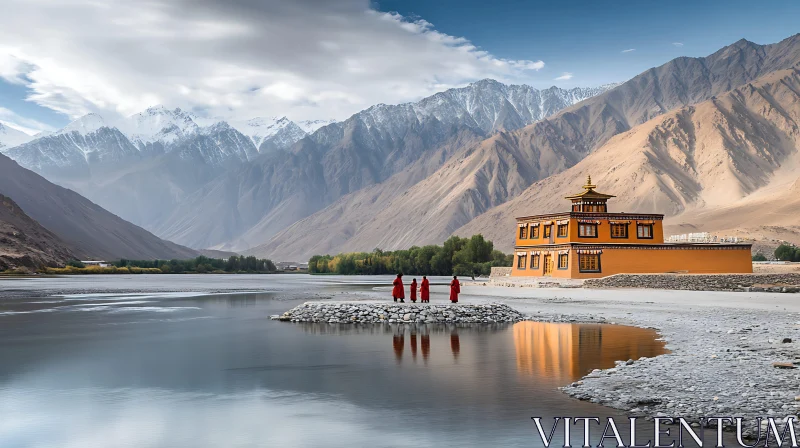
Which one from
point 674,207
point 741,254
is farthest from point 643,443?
point 674,207

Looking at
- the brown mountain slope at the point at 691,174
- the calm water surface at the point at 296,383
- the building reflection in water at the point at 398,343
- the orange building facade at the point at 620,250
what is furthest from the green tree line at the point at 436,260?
the calm water surface at the point at 296,383

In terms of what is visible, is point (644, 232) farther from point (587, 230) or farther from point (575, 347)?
point (575, 347)

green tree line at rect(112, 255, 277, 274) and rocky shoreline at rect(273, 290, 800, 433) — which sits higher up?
green tree line at rect(112, 255, 277, 274)

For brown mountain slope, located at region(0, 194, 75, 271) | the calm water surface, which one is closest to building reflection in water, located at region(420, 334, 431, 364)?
the calm water surface

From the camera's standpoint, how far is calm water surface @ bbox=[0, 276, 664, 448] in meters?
12.0

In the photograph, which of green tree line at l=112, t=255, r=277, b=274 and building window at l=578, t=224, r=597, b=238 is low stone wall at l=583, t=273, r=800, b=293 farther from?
green tree line at l=112, t=255, r=277, b=274

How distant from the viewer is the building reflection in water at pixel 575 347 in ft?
59.0

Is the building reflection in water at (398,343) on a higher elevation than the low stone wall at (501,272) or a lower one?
lower

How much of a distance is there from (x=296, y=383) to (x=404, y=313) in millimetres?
15770

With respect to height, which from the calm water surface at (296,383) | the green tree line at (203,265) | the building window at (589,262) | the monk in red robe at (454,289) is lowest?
the calm water surface at (296,383)

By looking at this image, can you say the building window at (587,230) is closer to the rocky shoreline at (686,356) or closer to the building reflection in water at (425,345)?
the rocky shoreline at (686,356)

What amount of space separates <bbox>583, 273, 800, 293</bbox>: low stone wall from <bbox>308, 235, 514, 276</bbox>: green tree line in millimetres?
44556

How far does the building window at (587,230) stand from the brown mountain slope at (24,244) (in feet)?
315

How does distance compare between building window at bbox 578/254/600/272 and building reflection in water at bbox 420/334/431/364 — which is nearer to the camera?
building reflection in water at bbox 420/334/431/364
